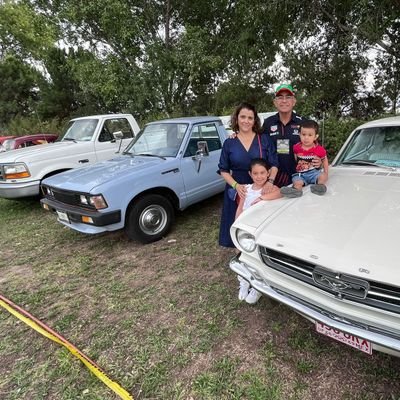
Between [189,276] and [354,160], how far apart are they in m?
2.16

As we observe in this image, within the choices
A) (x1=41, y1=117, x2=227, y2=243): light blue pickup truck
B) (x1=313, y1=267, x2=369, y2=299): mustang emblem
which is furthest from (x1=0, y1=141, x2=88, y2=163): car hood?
(x1=313, y1=267, x2=369, y2=299): mustang emblem

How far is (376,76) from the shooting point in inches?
451

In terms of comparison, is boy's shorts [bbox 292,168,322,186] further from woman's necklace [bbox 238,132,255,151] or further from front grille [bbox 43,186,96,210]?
front grille [bbox 43,186,96,210]

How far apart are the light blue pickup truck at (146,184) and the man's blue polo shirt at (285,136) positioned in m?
1.31

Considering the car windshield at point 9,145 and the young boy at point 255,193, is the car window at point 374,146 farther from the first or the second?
the car windshield at point 9,145

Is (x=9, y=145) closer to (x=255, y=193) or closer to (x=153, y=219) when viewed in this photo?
(x=153, y=219)

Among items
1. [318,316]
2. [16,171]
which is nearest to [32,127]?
[16,171]

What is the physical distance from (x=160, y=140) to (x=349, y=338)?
3972mm

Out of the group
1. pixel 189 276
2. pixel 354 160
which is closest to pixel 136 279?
pixel 189 276

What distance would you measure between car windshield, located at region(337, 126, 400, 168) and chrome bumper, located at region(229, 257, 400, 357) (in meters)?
1.69

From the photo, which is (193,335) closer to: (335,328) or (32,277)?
(335,328)

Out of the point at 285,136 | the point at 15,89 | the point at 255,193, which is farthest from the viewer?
the point at 15,89

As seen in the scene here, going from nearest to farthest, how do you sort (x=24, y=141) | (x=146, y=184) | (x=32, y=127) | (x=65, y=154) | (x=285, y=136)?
(x=285, y=136), (x=146, y=184), (x=65, y=154), (x=24, y=141), (x=32, y=127)

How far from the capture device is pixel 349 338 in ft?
6.24
